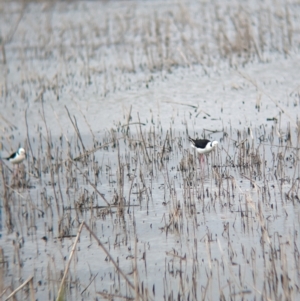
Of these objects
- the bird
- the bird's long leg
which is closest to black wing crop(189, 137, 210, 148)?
the bird

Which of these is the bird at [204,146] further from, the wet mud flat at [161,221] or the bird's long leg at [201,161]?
the wet mud flat at [161,221]

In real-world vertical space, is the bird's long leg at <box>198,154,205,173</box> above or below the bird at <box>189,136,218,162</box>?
below

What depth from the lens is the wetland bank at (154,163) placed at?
520 cm

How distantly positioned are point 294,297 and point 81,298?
4.57 feet

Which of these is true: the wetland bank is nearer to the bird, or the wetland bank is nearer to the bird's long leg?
the bird's long leg

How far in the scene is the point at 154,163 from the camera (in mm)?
8172

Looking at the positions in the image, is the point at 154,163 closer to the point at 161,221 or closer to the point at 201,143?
the point at 201,143

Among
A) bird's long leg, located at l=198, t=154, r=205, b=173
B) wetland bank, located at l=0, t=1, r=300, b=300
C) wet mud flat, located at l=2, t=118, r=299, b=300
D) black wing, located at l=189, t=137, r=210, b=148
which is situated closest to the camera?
wet mud flat, located at l=2, t=118, r=299, b=300

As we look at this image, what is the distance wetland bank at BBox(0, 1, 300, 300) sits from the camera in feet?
17.1

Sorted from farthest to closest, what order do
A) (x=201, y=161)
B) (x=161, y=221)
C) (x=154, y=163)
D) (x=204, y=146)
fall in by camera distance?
(x=154, y=163) → (x=201, y=161) → (x=204, y=146) → (x=161, y=221)

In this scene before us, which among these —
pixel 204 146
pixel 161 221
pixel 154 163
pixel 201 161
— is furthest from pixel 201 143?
pixel 161 221

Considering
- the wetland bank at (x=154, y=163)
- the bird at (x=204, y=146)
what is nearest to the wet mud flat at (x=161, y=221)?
the wetland bank at (x=154, y=163)

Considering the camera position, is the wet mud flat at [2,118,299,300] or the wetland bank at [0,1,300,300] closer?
the wet mud flat at [2,118,299,300]

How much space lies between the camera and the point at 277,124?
9.45 meters
